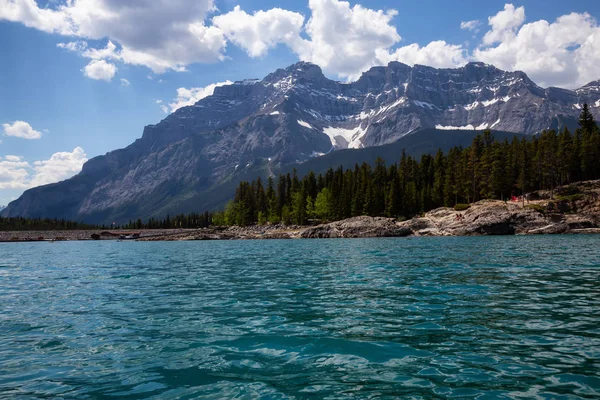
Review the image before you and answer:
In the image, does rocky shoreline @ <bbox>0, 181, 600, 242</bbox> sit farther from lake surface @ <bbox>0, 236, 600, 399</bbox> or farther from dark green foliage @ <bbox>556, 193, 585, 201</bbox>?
lake surface @ <bbox>0, 236, 600, 399</bbox>

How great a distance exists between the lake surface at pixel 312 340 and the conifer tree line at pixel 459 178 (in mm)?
97726

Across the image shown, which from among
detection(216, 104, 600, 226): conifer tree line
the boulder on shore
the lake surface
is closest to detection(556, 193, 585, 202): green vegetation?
detection(216, 104, 600, 226): conifer tree line

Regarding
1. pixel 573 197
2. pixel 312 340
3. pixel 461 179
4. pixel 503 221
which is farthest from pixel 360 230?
pixel 312 340

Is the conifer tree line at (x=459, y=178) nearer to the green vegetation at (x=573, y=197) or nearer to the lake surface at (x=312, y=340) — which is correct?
the green vegetation at (x=573, y=197)

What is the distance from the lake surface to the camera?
7.78m

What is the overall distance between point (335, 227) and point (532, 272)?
73.6 metres

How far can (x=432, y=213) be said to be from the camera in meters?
101

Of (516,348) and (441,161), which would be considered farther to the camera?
(441,161)

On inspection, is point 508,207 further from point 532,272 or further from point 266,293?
point 266,293

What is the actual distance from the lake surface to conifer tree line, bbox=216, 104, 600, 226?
97726mm

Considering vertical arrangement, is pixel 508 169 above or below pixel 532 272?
above

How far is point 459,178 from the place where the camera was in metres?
114

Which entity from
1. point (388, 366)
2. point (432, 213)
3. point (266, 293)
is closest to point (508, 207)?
point (432, 213)

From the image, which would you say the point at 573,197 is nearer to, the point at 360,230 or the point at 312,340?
the point at 360,230
